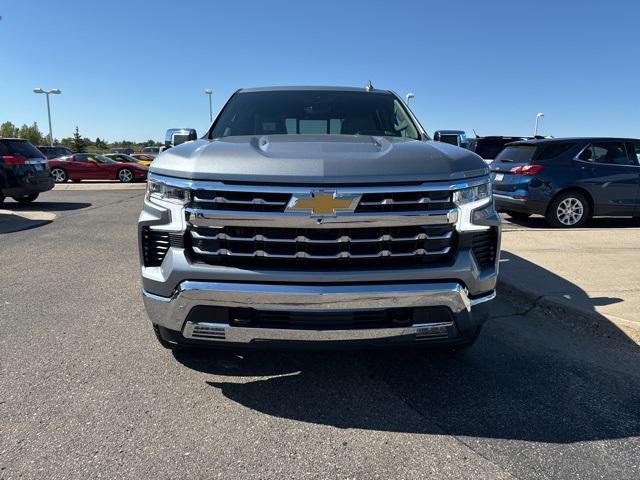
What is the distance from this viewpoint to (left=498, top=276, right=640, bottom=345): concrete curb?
12.4 feet

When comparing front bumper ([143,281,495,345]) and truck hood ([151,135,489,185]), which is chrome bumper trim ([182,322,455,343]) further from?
truck hood ([151,135,489,185])

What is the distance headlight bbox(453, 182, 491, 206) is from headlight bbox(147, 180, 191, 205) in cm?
145

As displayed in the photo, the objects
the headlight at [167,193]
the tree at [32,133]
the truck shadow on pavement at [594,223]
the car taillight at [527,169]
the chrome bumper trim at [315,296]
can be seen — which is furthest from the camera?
the tree at [32,133]

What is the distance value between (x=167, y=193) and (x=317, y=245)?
894mm

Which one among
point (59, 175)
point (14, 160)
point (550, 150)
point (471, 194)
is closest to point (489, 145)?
point (550, 150)

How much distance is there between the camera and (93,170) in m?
22.6

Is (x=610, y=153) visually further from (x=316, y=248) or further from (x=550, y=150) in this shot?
(x=316, y=248)

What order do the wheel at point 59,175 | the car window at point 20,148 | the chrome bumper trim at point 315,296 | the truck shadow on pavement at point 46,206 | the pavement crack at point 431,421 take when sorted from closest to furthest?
the pavement crack at point 431,421
the chrome bumper trim at point 315,296
the car window at point 20,148
the truck shadow on pavement at point 46,206
the wheel at point 59,175

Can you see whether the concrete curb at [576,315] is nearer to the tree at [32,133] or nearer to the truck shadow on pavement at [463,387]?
the truck shadow on pavement at [463,387]

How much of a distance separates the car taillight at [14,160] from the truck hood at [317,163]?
34.4 feet

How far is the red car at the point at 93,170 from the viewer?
22.3m

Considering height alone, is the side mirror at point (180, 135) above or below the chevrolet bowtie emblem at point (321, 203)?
above

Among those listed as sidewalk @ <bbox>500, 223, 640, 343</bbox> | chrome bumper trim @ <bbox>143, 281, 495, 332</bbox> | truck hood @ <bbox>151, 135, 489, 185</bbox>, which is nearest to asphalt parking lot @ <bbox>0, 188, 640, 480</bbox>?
sidewalk @ <bbox>500, 223, 640, 343</bbox>

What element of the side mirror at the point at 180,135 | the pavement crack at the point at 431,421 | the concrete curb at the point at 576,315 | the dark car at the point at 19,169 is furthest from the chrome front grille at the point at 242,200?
the dark car at the point at 19,169
